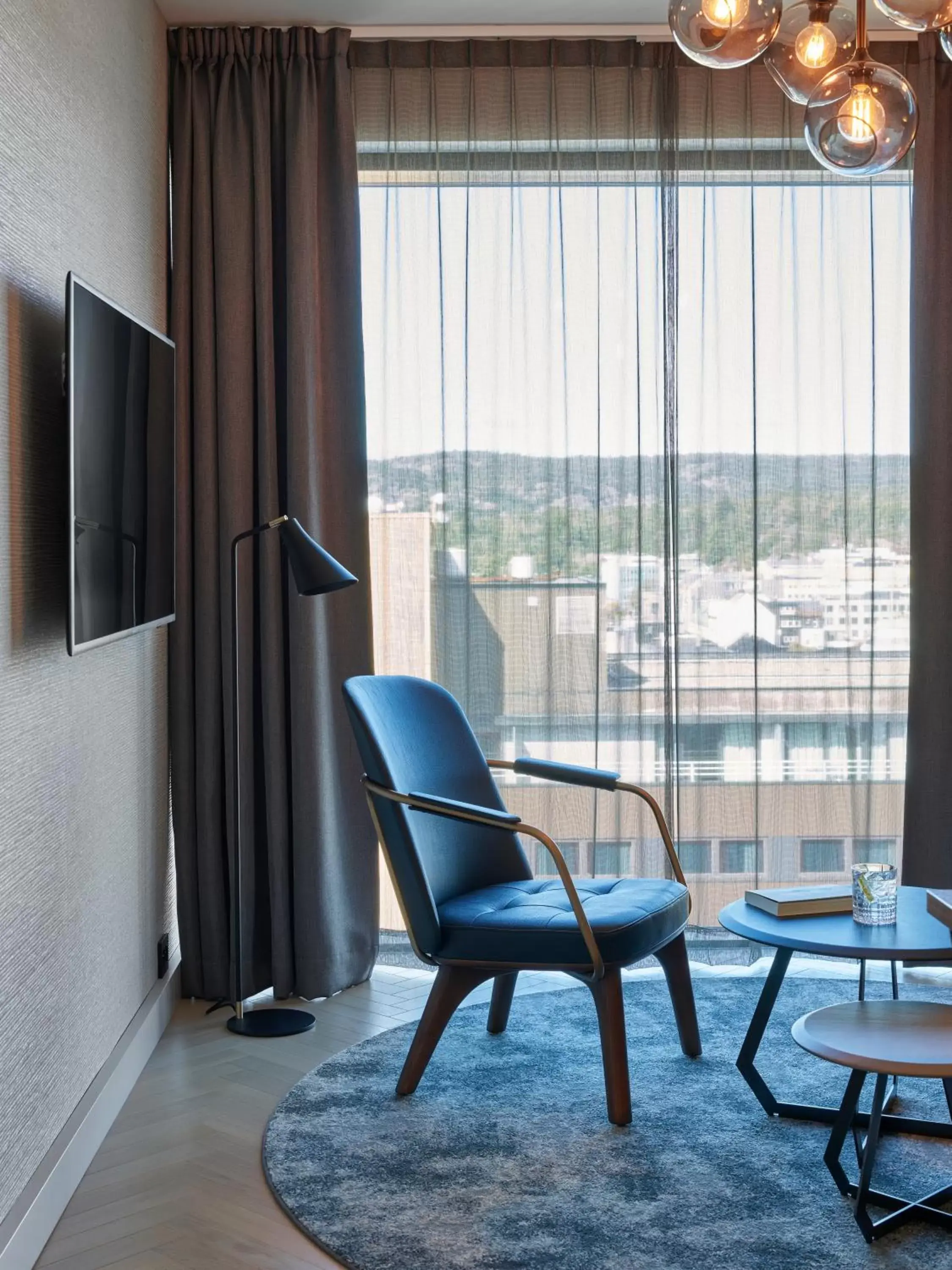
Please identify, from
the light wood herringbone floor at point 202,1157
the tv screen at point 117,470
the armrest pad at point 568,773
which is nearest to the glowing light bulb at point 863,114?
the tv screen at point 117,470

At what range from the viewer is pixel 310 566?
3.10 meters

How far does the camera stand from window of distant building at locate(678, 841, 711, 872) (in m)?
3.83

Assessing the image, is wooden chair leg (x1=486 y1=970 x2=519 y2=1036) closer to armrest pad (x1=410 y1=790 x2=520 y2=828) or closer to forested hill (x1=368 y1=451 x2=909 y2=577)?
armrest pad (x1=410 y1=790 x2=520 y2=828)

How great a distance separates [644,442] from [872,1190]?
215 centimetres

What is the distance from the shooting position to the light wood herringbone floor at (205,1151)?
225 centimetres

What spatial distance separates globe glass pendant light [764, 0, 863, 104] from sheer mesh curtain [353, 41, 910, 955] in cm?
162

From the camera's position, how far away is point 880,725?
12.6 ft

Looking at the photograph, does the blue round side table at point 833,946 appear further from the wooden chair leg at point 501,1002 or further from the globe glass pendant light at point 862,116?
the globe glass pendant light at point 862,116

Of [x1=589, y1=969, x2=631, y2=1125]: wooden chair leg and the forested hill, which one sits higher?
the forested hill

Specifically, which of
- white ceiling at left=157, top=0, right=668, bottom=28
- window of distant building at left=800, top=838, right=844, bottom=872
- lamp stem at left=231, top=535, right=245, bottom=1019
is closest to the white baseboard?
lamp stem at left=231, top=535, right=245, bottom=1019

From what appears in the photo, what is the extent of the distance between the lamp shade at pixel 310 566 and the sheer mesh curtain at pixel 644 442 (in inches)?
26.2

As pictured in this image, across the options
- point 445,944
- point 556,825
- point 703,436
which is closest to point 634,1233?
point 445,944

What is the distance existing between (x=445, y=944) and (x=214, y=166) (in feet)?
7.48

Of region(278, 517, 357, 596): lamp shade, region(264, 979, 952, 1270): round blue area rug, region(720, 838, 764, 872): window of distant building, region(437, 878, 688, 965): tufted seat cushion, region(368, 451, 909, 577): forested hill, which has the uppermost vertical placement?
region(368, 451, 909, 577): forested hill
